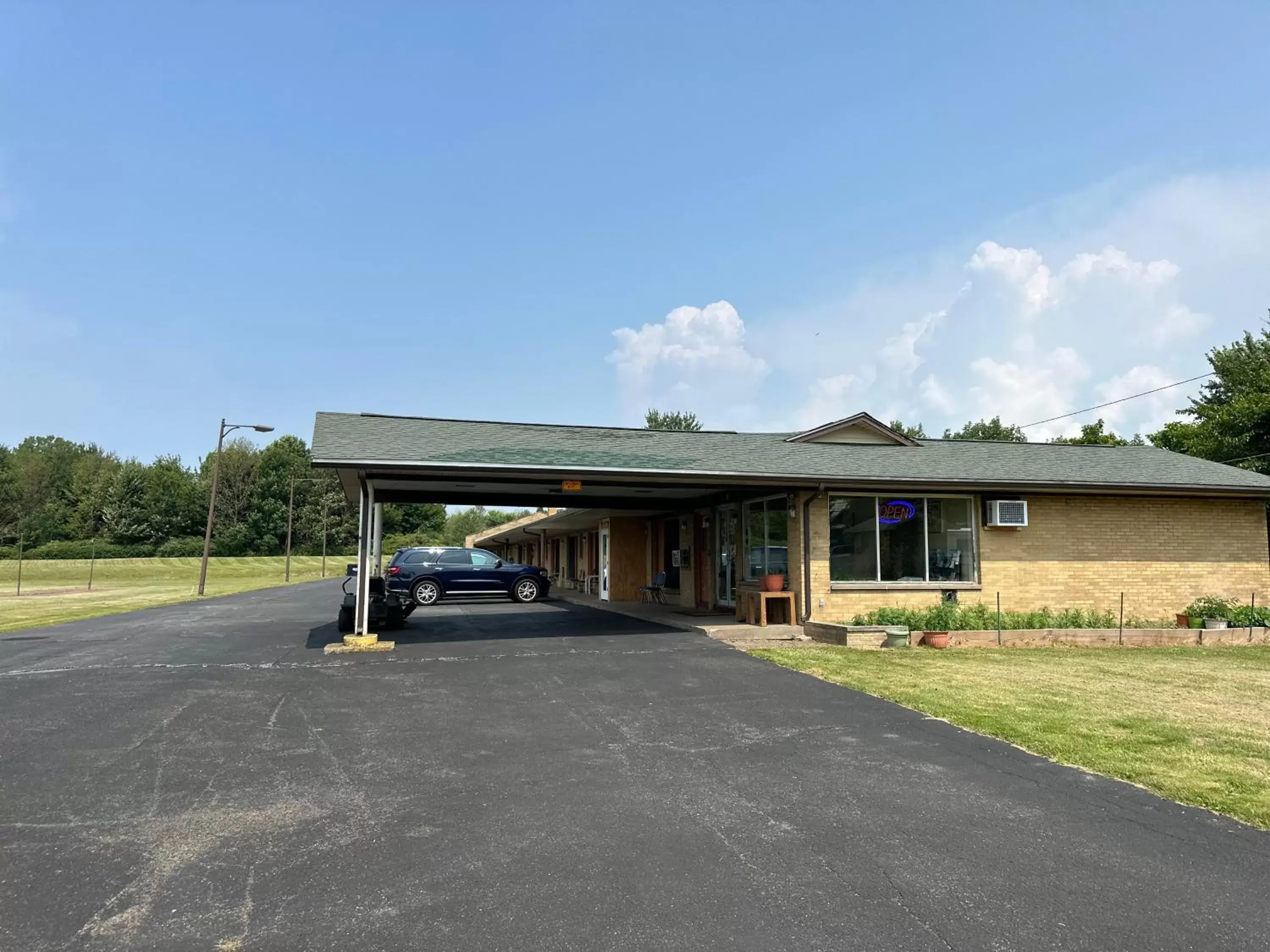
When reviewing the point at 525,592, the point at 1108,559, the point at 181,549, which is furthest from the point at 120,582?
the point at 1108,559

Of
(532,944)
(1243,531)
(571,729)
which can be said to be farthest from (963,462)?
(532,944)

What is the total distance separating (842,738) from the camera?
6.88 m

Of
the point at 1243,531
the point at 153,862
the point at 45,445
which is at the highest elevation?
the point at 45,445

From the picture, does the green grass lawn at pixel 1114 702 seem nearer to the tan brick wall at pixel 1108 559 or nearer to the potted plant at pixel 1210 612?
the potted plant at pixel 1210 612

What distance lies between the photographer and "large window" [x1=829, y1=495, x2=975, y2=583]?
48.9 ft

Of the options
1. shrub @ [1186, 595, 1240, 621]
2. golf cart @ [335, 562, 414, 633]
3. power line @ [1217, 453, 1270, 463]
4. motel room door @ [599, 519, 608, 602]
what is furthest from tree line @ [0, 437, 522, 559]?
shrub @ [1186, 595, 1240, 621]

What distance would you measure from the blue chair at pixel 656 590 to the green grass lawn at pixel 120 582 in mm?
14287

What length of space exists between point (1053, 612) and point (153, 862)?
15.3 metres

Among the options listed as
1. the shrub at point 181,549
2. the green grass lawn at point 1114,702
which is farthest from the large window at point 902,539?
the shrub at point 181,549

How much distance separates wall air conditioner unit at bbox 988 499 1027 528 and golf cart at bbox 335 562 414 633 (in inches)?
454

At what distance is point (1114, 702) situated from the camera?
8.47 meters

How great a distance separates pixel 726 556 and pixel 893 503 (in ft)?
14.8

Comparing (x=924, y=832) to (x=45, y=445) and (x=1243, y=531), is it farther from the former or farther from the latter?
(x=45, y=445)

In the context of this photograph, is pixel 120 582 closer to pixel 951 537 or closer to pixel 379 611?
pixel 379 611
